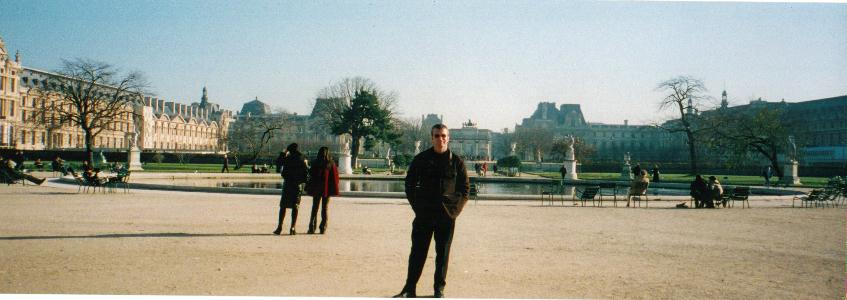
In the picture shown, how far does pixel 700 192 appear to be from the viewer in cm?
1742

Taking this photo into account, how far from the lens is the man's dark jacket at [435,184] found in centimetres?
530

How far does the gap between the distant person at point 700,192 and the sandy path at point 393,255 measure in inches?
148

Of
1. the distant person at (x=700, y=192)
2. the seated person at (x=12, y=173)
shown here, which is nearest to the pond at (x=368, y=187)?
the seated person at (x=12, y=173)

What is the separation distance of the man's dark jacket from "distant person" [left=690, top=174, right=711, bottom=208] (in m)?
14.0

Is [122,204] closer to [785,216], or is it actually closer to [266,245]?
[266,245]

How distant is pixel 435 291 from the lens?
5.46m

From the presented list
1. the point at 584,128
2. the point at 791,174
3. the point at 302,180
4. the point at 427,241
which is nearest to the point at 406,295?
the point at 427,241

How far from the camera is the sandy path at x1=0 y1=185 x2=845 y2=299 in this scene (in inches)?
235

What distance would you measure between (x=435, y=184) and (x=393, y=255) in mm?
2701

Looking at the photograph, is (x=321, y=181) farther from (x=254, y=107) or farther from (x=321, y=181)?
(x=254, y=107)

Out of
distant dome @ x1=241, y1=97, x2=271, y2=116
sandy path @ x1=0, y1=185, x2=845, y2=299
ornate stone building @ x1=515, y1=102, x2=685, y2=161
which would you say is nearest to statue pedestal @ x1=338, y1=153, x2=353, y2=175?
sandy path @ x1=0, y1=185, x2=845, y2=299

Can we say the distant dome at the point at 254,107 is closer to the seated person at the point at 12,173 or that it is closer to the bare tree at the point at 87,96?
the bare tree at the point at 87,96

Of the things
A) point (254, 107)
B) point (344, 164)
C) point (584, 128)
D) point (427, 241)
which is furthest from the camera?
point (254, 107)

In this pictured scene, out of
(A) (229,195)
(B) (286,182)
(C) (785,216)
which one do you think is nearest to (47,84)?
(A) (229,195)
